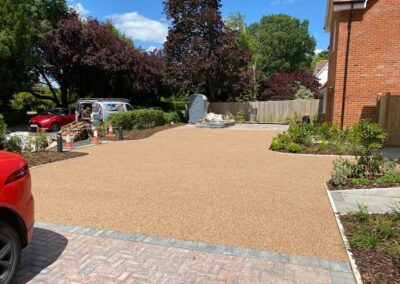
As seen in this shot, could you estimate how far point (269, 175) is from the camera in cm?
860

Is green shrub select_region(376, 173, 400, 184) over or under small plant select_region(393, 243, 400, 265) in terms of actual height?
over

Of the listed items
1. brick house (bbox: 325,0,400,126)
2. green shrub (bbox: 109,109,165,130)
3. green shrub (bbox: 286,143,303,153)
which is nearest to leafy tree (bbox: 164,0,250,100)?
green shrub (bbox: 109,109,165,130)

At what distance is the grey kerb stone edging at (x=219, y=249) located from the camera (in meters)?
3.92

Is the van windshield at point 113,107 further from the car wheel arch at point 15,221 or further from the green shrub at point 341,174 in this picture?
the car wheel arch at point 15,221

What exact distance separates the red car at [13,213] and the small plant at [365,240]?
11.9 ft

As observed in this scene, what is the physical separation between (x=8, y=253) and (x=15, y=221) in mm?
302

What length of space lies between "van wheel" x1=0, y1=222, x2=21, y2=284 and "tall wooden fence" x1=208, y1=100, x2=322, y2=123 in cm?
2628

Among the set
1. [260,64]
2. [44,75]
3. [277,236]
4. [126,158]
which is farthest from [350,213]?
[260,64]

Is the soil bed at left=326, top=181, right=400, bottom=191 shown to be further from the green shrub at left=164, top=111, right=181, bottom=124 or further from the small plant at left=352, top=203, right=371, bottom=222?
the green shrub at left=164, top=111, right=181, bottom=124

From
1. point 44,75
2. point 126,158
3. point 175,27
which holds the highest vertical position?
point 175,27

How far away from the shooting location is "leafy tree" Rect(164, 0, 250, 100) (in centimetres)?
2634

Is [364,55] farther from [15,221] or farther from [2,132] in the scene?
[15,221]

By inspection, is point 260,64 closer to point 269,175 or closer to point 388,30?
point 388,30

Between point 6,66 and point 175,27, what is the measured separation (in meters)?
11.8
